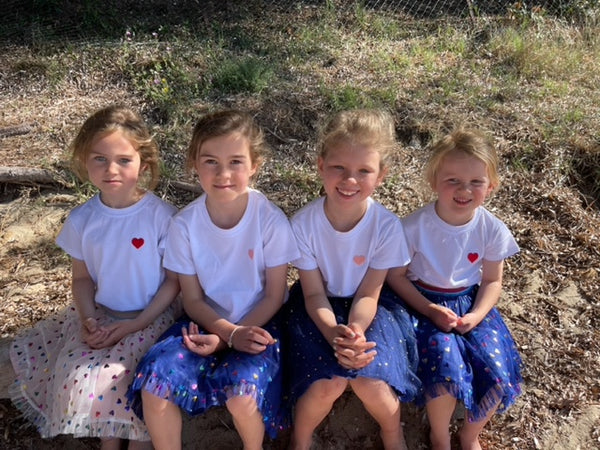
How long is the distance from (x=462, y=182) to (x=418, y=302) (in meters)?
0.52

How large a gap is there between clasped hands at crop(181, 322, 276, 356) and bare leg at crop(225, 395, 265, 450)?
0.63ft

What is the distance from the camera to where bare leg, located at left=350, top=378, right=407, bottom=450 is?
219cm

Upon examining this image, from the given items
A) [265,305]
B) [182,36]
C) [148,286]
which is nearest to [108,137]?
[148,286]

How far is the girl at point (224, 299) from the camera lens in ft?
7.06

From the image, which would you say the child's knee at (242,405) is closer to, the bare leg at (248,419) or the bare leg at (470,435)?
the bare leg at (248,419)

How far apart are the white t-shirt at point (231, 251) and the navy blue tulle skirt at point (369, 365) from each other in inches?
9.1

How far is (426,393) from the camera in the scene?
2293 millimetres

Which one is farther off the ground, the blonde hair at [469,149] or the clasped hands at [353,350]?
the blonde hair at [469,149]

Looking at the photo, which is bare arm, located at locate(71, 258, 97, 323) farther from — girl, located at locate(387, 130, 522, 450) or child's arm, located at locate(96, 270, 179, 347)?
girl, located at locate(387, 130, 522, 450)

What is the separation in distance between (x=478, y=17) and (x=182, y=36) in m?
3.10

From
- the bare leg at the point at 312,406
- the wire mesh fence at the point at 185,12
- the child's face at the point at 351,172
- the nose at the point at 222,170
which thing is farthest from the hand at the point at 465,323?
the wire mesh fence at the point at 185,12

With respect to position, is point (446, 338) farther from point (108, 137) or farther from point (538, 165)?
point (538, 165)

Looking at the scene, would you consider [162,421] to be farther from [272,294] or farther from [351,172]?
[351,172]

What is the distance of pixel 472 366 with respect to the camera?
231 centimetres
